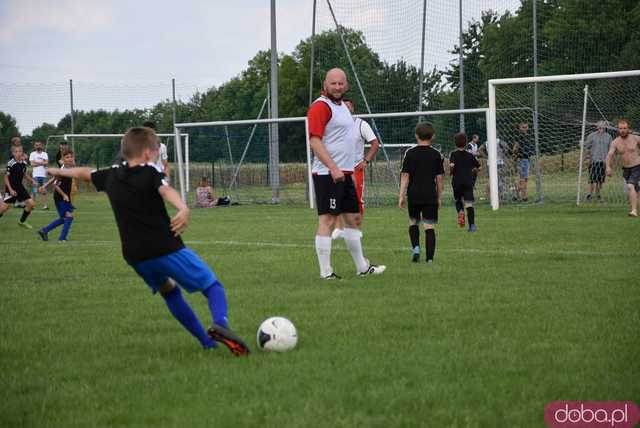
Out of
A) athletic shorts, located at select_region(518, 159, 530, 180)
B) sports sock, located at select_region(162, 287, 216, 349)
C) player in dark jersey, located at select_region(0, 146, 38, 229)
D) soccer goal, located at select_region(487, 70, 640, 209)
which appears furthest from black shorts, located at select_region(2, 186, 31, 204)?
sports sock, located at select_region(162, 287, 216, 349)

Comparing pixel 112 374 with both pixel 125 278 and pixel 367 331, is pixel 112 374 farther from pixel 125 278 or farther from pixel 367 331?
pixel 125 278

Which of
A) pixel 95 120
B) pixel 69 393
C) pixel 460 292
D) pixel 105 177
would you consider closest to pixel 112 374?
pixel 69 393

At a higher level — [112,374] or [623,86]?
[623,86]

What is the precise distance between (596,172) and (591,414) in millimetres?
18472

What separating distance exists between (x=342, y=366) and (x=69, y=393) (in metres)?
1.48

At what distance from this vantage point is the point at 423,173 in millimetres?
10703

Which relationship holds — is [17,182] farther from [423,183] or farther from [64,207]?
[423,183]

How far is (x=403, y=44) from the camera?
25516 mm

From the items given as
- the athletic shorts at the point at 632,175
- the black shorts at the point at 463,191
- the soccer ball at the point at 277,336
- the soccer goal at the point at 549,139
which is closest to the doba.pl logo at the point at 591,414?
the soccer ball at the point at 277,336

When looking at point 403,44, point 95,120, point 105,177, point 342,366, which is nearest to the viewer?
point 342,366

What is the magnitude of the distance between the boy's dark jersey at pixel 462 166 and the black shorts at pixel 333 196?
24.2 feet

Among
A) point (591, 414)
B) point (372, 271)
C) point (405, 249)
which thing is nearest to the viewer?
point (591, 414)

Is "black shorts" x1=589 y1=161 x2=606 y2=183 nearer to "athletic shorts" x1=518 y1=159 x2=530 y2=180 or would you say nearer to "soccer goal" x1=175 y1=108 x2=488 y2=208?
"athletic shorts" x1=518 y1=159 x2=530 y2=180

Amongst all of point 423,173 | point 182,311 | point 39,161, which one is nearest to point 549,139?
point 423,173
